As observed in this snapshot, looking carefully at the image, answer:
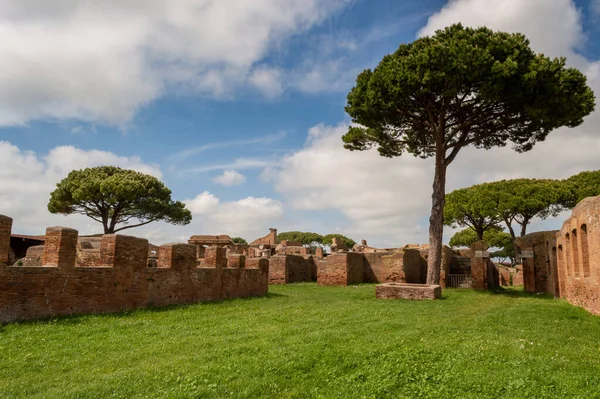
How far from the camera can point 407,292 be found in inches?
589

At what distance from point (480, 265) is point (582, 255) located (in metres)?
7.76

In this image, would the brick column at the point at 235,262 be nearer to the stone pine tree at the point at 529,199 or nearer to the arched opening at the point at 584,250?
the arched opening at the point at 584,250

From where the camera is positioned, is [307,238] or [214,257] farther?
[307,238]

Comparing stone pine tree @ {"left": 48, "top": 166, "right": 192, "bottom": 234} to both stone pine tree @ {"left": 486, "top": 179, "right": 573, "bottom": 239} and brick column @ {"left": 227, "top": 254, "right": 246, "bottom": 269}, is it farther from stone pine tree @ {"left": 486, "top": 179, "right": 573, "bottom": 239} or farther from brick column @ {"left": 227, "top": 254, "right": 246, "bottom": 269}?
stone pine tree @ {"left": 486, "top": 179, "right": 573, "bottom": 239}

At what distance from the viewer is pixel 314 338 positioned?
741 centimetres

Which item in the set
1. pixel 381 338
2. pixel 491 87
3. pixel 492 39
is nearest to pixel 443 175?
pixel 491 87

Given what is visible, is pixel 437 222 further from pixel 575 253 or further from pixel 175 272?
pixel 175 272

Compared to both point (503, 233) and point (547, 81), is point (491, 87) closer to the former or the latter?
point (547, 81)

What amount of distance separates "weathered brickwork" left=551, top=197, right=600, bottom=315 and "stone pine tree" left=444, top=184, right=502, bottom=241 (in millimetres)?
22143

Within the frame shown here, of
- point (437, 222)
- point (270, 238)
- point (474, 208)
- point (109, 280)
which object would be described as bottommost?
point (109, 280)

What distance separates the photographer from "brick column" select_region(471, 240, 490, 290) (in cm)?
2002

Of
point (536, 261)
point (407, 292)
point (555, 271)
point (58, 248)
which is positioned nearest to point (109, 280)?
point (58, 248)

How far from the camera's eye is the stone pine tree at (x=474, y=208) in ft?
123

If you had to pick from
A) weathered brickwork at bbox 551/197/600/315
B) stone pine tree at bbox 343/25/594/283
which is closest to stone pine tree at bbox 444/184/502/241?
stone pine tree at bbox 343/25/594/283
